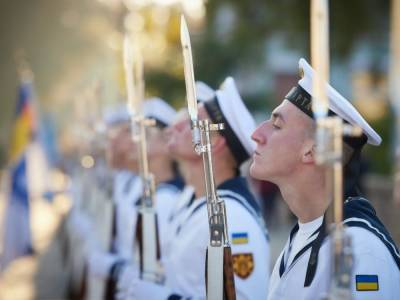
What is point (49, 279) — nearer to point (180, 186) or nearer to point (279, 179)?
point (180, 186)

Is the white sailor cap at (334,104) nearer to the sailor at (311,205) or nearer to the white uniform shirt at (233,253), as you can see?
the sailor at (311,205)

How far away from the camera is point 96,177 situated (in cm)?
980

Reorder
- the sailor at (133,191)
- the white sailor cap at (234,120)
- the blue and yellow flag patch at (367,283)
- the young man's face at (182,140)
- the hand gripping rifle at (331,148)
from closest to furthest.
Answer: the hand gripping rifle at (331,148)
the blue and yellow flag patch at (367,283)
the white sailor cap at (234,120)
the young man's face at (182,140)
the sailor at (133,191)

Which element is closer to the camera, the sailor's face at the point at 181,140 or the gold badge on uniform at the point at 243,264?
the gold badge on uniform at the point at 243,264

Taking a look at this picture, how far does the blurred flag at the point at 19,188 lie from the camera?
9.75 meters

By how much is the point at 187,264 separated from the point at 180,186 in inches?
96.9

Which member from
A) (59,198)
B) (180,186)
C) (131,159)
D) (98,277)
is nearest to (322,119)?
(98,277)

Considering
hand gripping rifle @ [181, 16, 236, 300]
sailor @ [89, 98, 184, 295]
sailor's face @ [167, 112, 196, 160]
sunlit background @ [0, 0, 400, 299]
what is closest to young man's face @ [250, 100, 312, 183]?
hand gripping rifle @ [181, 16, 236, 300]

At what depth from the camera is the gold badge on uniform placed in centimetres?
400

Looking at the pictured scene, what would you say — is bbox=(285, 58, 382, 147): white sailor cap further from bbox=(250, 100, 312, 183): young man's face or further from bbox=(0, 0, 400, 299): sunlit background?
bbox=(0, 0, 400, 299): sunlit background

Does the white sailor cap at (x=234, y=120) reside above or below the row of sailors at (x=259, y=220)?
above

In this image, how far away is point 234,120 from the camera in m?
4.49

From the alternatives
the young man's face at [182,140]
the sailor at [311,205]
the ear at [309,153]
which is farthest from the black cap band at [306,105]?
the young man's face at [182,140]

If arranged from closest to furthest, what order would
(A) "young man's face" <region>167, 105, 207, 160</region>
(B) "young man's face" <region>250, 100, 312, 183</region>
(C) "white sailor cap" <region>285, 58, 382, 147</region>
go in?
1. (C) "white sailor cap" <region>285, 58, 382, 147</region>
2. (B) "young man's face" <region>250, 100, 312, 183</region>
3. (A) "young man's face" <region>167, 105, 207, 160</region>
